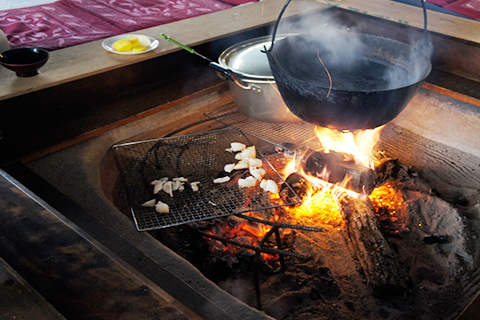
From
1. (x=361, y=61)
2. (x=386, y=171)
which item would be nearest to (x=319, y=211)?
(x=386, y=171)

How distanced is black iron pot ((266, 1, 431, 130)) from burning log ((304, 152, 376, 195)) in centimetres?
69

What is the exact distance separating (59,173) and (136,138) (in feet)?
2.39

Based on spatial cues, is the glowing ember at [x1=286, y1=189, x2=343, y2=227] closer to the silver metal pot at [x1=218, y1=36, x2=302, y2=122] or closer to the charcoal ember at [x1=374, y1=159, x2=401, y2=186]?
the charcoal ember at [x1=374, y1=159, x2=401, y2=186]

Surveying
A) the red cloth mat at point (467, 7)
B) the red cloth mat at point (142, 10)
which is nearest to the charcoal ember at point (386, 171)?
the red cloth mat at point (467, 7)

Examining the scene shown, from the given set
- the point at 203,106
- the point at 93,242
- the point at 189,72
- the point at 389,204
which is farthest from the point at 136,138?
the point at 389,204

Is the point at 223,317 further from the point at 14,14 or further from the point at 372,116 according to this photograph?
the point at 14,14

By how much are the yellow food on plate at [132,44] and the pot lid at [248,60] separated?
2.27 ft

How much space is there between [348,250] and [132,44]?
2325 mm

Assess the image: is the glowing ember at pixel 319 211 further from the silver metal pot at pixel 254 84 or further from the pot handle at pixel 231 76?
the pot handle at pixel 231 76

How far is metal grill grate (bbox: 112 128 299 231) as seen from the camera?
7.51ft

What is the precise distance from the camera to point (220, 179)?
266cm

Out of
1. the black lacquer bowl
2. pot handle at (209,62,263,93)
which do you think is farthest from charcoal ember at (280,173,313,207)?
the black lacquer bowl

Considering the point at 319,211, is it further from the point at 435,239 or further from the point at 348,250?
the point at 435,239

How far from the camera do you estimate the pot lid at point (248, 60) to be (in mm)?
2725
